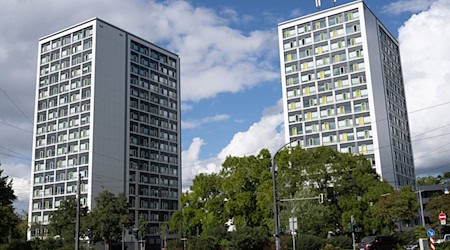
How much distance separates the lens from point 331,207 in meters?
61.7

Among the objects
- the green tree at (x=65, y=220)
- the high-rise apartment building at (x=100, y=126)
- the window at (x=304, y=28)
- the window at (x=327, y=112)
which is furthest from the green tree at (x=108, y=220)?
the window at (x=304, y=28)

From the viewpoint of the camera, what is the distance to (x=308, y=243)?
168 feet

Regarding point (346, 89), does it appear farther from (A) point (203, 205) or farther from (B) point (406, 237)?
(B) point (406, 237)

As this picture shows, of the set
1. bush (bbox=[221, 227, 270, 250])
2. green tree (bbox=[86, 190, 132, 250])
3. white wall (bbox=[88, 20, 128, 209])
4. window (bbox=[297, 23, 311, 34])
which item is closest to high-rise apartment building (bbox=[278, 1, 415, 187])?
window (bbox=[297, 23, 311, 34])

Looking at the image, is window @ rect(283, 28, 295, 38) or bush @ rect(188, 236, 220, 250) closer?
bush @ rect(188, 236, 220, 250)

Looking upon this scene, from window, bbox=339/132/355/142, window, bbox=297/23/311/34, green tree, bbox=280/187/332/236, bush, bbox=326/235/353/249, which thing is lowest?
bush, bbox=326/235/353/249

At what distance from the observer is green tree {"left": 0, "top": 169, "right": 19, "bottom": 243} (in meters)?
50.0

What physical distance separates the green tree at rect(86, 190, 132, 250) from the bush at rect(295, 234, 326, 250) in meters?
27.1

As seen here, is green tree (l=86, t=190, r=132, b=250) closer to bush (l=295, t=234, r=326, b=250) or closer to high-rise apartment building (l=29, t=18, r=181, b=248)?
high-rise apartment building (l=29, t=18, r=181, b=248)

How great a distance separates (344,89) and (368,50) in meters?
8.39

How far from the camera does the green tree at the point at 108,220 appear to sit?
6800 centimetres

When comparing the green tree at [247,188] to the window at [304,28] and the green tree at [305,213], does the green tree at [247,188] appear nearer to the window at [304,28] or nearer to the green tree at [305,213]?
the green tree at [305,213]

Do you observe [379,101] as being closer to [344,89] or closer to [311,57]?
[344,89]

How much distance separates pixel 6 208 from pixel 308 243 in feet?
104
